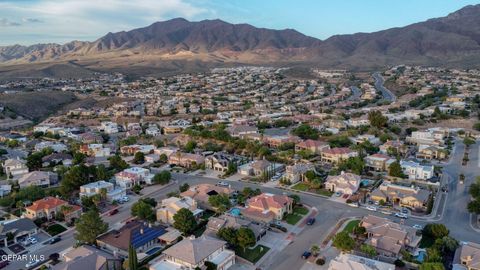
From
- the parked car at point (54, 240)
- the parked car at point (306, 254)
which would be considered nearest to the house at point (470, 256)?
the parked car at point (306, 254)

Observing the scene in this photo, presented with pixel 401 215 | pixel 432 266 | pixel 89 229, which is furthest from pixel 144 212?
pixel 401 215

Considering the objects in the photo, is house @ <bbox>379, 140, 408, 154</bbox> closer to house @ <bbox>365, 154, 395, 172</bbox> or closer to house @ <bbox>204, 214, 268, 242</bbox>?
house @ <bbox>365, 154, 395, 172</bbox>

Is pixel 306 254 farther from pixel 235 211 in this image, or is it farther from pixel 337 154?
pixel 337 154

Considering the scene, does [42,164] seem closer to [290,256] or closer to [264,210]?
[264,210]

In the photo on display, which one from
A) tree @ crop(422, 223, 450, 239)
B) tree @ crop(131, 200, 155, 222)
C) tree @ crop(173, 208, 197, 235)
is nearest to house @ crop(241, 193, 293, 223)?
tree @ crop(173, 208, 197, 235)

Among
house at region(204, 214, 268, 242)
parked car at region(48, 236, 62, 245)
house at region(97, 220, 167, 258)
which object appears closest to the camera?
house at region(97, 220, 167, 258)
